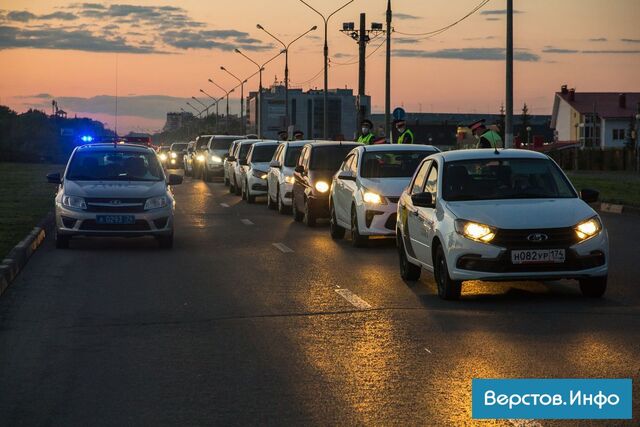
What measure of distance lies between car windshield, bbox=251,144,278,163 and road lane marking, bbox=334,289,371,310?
2235cm

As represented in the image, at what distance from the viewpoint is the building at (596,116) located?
127250mm

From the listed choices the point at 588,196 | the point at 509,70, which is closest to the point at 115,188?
the point at 588,196

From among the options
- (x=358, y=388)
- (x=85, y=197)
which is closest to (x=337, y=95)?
(x=85, y=197)

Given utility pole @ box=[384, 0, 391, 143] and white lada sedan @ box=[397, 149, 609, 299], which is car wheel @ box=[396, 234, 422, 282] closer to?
white lada sedan @ box=[397, 149, 609, 299]

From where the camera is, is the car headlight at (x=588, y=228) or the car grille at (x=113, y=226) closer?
the car headlight at (x=588, y=228)

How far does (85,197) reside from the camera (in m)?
19.9

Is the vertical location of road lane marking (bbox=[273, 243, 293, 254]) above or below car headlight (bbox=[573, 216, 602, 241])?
below

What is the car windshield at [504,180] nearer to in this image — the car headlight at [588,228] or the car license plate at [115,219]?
the car headlight at [588,228]

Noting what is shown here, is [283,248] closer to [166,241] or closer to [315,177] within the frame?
[166,241]

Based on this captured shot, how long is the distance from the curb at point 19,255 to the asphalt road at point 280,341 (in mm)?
176

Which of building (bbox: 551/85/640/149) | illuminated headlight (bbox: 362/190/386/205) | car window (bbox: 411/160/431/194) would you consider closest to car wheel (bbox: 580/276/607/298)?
car window (bbox: 411/160/431/194)

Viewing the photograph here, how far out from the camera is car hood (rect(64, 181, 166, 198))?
65.8ft

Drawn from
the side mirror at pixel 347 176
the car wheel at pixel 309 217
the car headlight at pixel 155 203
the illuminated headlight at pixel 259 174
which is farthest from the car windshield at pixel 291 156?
the car headlight at pixel 155 203

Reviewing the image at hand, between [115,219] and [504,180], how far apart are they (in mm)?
7680
